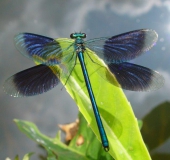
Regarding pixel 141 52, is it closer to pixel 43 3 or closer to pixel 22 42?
pixel 22 42

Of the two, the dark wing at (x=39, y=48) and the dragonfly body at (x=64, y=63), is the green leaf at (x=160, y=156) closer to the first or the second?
the dragonfly body at (x=64, y=63)

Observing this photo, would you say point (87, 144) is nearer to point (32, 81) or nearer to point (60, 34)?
point (32, 81)

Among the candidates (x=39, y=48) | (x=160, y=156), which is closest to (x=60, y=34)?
(x=39, y=48)

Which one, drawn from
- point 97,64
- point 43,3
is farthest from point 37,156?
point 43,3

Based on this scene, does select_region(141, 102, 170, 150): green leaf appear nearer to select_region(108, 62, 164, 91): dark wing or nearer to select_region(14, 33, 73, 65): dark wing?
select_region(108, 62, 164, 91): dark wing

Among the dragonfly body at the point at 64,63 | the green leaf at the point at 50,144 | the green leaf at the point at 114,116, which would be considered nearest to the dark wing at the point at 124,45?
the dragonfly body at the point at 64,63

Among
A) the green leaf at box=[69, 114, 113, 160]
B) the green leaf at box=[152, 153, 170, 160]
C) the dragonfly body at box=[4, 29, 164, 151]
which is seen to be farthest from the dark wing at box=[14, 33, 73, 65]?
the green leaf at box=[152, 153, 170, 160]

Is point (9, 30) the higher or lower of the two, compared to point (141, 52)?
higher

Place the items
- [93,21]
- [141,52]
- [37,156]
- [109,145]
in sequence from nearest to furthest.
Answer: [109,145] → [141,52] → [37,156] → [93,21]
